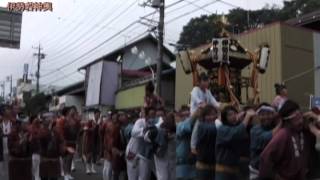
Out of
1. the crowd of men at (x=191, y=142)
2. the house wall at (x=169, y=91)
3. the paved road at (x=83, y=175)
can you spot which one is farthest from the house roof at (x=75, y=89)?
the crowd of men at (x=191, y=142)

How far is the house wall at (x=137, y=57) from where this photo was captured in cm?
4703

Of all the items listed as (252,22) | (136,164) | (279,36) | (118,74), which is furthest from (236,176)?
(252,22)

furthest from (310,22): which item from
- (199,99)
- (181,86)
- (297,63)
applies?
(199,99)

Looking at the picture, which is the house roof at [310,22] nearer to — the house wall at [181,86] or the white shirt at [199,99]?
the house wall at [181,86]

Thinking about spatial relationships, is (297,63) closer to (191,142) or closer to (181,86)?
(181,86)

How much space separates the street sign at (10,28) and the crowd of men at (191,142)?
16.2 meters

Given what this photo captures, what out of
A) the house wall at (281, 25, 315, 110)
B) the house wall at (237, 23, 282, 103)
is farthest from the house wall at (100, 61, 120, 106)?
the house wall at (281, 25, 315, 110)

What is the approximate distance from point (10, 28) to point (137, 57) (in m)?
17.0

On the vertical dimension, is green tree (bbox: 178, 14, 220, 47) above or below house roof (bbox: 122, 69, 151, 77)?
above

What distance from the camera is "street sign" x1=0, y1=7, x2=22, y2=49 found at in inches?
1248

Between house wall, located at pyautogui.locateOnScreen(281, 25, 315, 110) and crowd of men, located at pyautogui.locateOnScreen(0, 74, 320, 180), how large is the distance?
366 inches

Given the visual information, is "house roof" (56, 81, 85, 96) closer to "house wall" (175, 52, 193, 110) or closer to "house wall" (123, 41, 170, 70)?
"house wall" (123, 41, 170, 70)

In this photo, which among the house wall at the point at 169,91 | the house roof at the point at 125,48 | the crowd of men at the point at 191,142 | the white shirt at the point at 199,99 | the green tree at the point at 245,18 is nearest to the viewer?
the crowd of men at the point at 191,142

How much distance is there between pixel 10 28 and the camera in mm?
31719
